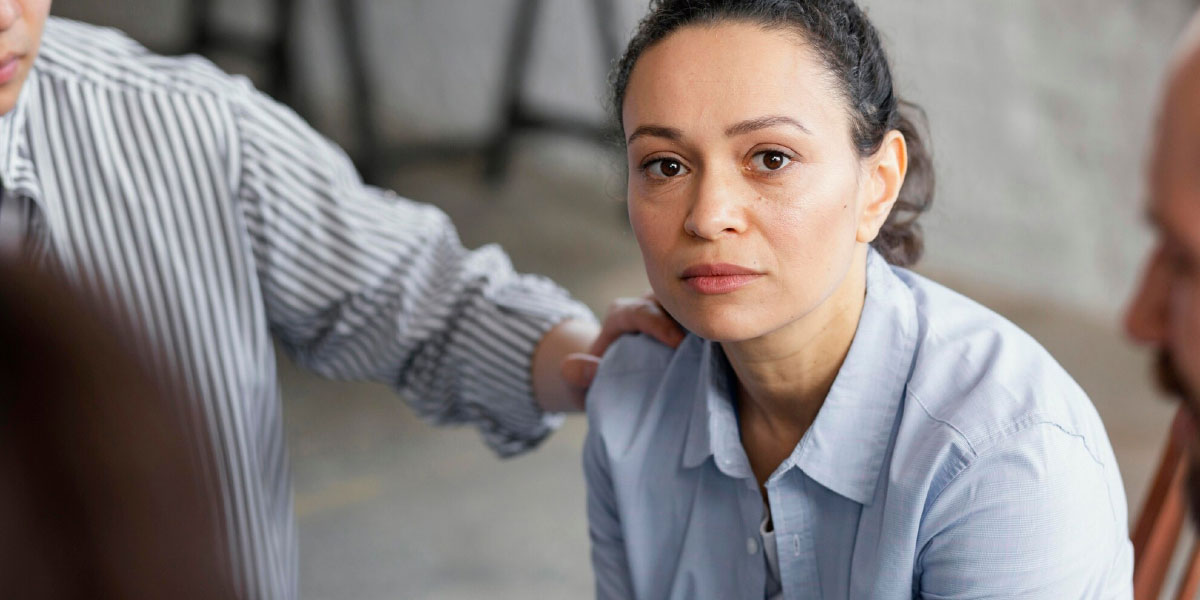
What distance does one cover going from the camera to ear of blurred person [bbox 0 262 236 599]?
39cm

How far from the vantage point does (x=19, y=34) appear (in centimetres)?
113

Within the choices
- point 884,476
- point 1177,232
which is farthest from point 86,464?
point 884,476

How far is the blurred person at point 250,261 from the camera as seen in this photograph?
140 centimetres

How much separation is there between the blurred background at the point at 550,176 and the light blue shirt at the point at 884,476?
0.34 m

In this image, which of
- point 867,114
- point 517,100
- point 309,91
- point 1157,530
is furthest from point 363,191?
point 309,91

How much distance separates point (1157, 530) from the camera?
3.93 ft

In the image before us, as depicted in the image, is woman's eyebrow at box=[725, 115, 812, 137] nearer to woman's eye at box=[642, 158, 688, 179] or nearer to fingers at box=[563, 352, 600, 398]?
woman's eye at box=[642, 158, 688, 179]

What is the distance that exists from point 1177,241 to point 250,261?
3.77 ft

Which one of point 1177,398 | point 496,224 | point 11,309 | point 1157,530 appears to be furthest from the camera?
point 496,224

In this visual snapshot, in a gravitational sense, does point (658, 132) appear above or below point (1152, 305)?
Answer: below

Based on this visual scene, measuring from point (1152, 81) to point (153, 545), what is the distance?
3643 mm

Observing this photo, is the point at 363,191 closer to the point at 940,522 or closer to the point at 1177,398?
the point at 940,522

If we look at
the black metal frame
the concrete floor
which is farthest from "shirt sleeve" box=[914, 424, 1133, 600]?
the black metal frame

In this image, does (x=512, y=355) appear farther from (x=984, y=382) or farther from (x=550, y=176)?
(x=550, y=176)
